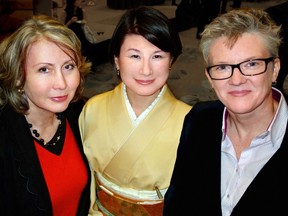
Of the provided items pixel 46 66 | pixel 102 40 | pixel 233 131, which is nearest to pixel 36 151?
pixel 46 66

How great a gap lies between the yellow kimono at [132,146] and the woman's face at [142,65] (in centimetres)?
16

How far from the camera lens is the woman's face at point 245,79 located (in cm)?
130

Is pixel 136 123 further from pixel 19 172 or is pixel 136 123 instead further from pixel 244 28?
pixel 244 28

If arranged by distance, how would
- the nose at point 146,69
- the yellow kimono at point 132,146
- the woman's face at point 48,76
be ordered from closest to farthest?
the woman's face at point 48,76 → the nose at point 146,69 → the yellow kimono at point 132,146

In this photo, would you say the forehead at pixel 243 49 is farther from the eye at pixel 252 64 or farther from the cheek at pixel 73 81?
the cheek at pixel 73 81

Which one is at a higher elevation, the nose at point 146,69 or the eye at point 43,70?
the eye at point 43,70

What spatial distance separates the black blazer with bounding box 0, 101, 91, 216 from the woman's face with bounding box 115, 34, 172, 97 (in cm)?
47

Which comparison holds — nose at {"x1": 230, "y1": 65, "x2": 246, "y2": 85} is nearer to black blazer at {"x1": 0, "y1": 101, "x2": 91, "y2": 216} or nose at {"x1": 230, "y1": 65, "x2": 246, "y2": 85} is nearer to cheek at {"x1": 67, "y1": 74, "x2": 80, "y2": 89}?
cheek at {"x1": 67, "y1": 74, "x2": 80, "y2": 89}

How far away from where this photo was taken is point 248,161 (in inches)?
53.2

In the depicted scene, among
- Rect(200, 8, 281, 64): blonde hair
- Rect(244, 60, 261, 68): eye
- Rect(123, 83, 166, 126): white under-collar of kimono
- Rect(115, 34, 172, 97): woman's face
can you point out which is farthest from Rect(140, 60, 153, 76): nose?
Rect(244, 60, 261, 68): eye

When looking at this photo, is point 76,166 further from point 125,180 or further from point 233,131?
point 233,131

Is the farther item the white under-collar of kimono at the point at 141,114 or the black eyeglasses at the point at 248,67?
the white under-collar of kimono at the point at 141,114

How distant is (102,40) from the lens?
Result: 5.35 meters

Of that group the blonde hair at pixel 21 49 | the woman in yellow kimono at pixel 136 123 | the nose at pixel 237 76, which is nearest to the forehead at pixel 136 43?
the woman in yellow kimono at pixel 136 123
